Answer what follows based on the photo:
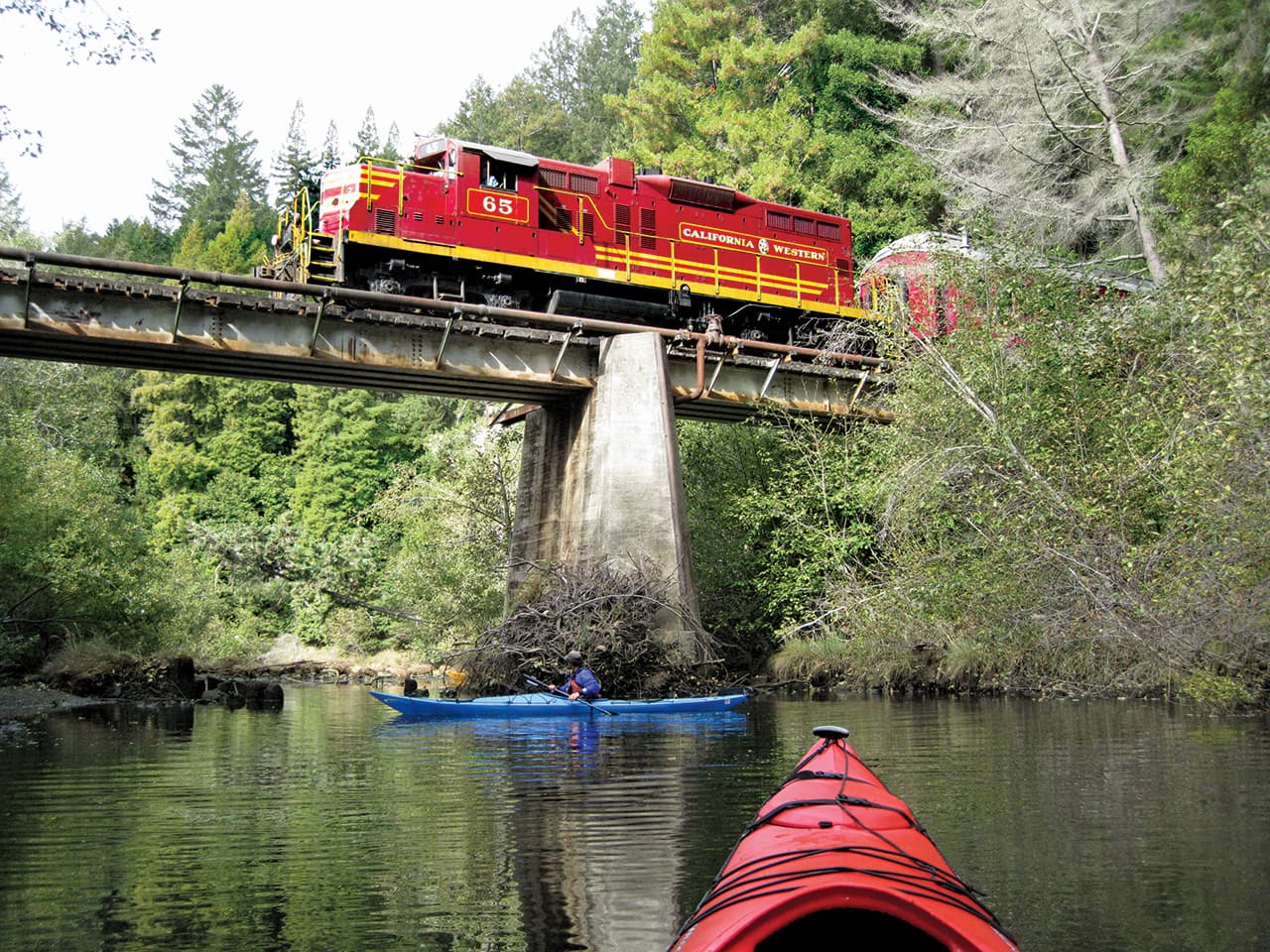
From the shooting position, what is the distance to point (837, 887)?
4285 millimetres

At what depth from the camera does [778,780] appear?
36.1ft

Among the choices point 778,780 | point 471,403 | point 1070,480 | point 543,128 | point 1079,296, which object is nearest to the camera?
point 778,780

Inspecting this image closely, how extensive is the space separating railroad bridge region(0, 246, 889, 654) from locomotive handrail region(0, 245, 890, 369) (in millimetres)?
44

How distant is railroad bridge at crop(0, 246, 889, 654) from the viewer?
1781 cm

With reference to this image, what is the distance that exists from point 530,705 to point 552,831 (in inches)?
351

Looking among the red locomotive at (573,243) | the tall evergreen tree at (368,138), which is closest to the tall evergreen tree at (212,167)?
the tall evergreen tree at (368,138)

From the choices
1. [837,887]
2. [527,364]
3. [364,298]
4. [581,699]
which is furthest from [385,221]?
[837,887]

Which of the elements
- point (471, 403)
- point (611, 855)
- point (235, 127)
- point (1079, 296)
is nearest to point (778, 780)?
point (611, 855)

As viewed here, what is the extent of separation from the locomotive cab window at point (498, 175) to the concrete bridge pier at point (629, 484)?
3828 millimetres

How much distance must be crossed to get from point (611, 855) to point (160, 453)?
47148 millimetres

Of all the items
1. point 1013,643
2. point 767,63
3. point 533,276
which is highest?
point 767,63

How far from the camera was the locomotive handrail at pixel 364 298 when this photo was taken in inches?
663

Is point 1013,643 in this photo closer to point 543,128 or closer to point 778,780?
point 778,780

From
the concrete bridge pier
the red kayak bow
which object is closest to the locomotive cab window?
the concrete bridge pier
